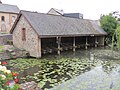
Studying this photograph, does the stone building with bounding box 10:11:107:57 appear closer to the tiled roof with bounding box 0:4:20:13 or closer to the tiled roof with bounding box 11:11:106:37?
the tiled roof with bounding box 11:11:106:37

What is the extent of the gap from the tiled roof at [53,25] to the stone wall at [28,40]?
58 centimetres

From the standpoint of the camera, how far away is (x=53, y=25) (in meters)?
20.2

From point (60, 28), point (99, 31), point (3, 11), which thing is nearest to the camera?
point (60, 28)

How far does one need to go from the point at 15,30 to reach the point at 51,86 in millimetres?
12413

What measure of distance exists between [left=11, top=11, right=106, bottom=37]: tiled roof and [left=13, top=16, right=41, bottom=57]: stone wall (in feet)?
1.90

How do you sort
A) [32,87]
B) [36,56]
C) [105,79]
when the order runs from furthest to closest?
[36,56] → [105,79] → [32,87]

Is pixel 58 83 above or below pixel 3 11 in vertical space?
below

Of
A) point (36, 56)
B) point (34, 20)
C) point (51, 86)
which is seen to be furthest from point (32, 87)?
point (34, 20)

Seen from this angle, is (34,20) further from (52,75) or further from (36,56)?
(52,75)

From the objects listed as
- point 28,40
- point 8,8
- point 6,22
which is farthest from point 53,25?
point 8,8

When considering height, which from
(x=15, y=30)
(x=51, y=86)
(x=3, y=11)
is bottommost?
(x=51, y=86)

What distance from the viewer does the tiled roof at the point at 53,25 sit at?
1780 centimetres

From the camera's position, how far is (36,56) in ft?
54.9

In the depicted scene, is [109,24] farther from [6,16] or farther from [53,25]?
[6,16]
